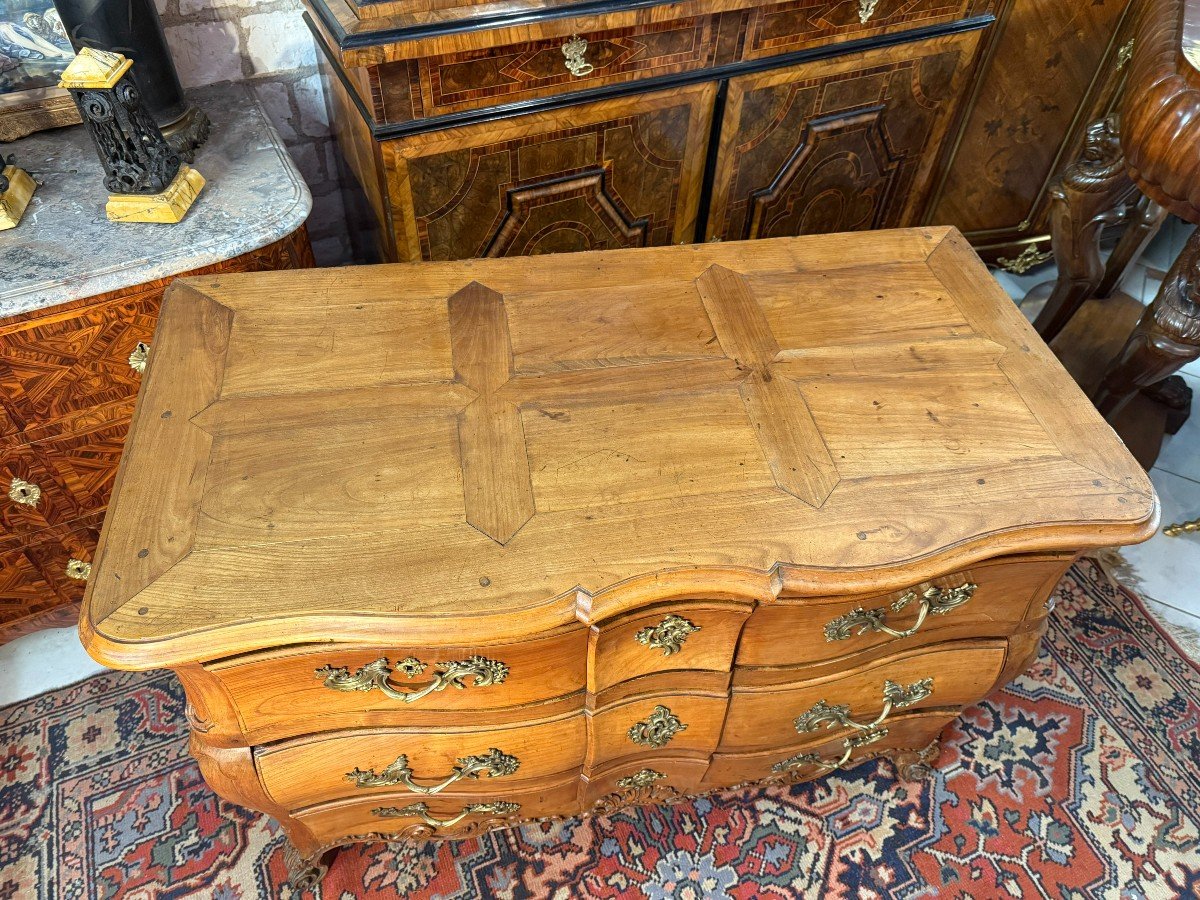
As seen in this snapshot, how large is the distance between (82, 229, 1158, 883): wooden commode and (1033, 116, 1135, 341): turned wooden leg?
70cm

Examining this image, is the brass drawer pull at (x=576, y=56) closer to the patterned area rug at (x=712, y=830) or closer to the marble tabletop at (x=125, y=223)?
the marble tabletop at (x=125, y=223)

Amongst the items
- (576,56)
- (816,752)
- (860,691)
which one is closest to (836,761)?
(816,752)

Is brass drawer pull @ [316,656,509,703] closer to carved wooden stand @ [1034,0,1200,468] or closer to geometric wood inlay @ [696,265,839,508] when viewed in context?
geometric wood inlay @ [696,265,839,508]

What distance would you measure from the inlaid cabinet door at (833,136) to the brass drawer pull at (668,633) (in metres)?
1.01

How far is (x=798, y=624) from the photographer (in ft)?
3.48

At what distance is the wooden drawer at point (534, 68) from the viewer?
1278 mm

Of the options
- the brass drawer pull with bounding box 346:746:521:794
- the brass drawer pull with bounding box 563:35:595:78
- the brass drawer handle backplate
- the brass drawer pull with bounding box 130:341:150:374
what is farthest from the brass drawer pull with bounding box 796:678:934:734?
the brass drawer pull with bounding box 130:341:150:374

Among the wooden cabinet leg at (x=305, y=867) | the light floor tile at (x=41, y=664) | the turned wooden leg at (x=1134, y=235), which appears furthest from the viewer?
the turned wooden leg at (x=1134, y=235)

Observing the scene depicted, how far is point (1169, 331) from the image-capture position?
156 centimetres

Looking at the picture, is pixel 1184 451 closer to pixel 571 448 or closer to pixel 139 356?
pixel 571 448

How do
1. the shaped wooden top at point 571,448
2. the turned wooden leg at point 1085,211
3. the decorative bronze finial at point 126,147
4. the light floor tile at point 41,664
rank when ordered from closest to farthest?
the shaped wooden top at point 571,448 → the decorative bronze finial at point 126,147 → the light floor tile at point 41,664 → the turned wooden leg at point 1085,211

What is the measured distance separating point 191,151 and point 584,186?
0.71 metres

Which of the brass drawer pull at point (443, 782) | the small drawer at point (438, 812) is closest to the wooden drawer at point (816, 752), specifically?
the small drawer at point (438, 812)

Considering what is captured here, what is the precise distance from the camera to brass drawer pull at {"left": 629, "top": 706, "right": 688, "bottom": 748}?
1.15 meters
